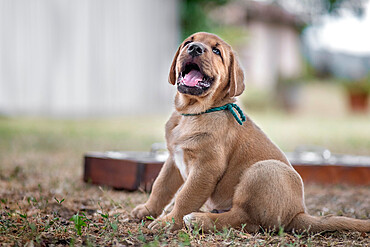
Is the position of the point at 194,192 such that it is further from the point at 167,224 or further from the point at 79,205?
the point at 79,205

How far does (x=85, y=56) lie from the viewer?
42.1ft

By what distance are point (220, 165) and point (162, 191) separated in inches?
21.4

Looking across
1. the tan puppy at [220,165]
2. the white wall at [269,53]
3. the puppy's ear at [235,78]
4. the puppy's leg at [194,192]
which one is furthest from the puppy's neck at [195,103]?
the white wall at [269,53]

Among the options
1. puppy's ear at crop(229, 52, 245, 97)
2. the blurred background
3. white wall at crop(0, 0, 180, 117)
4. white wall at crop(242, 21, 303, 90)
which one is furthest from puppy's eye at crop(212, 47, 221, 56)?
white wall at crop(242, 21, 303, 90)

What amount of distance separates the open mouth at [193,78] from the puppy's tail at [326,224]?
3.14ft

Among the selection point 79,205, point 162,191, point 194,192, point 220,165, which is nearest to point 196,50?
point 220,165

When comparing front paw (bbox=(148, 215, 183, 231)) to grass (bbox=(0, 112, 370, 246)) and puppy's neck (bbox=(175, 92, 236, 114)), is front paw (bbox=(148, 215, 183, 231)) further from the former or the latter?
puppy's neck (bbox=(175, 92, 236, 114))

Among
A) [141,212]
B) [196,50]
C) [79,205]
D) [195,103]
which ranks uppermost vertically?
[196,50]

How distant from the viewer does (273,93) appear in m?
20.5

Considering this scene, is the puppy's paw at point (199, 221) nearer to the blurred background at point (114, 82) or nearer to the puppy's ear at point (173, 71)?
the puppy's ear at point (173, 71)

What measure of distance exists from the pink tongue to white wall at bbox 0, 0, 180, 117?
9.08 metres

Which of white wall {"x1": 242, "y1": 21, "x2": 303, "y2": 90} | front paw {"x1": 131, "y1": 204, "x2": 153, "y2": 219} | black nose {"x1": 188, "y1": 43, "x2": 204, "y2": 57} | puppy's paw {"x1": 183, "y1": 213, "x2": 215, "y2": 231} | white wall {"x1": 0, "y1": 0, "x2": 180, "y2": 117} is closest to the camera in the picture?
puppy's paw {"x1": 183, "y1": 213, "x2": 215, "y2": 231}

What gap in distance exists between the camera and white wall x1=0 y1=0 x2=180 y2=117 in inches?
444

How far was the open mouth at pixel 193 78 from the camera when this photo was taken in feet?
9.01
